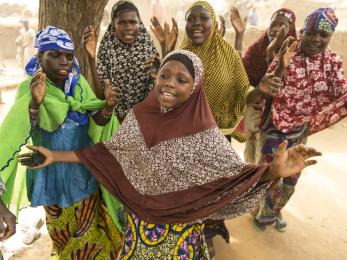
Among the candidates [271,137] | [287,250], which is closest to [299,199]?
[287,250]

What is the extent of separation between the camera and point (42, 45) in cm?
203

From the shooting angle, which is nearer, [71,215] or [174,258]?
[174,258]

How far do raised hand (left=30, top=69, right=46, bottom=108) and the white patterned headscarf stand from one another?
83 cm

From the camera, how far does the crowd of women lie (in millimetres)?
1850

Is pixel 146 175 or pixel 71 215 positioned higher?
pixel 146 175

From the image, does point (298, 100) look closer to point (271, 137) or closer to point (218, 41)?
point (271, 137)

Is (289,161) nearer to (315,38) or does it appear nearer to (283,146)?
(283,146)

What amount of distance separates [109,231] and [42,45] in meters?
1.48

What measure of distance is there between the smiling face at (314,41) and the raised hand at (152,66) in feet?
4.14

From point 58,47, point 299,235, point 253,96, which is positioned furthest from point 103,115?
point 299,235

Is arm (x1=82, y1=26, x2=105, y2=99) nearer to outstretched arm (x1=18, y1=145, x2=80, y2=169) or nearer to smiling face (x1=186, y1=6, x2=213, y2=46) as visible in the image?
outstretched arm (x1=18, y1=145, x2=80, y2=169)

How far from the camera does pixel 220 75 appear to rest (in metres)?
2.75

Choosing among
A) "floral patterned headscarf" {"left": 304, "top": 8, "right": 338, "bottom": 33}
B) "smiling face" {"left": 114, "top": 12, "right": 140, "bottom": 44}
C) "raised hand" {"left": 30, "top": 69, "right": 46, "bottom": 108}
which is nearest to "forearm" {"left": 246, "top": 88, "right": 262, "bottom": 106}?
"floral patterned headscarf" {"left": 304, "top": 8, "right": 338, "bottom": 33}

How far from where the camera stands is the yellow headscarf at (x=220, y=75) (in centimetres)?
275
